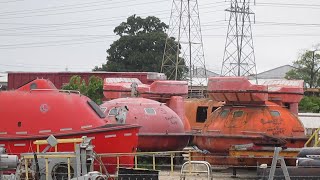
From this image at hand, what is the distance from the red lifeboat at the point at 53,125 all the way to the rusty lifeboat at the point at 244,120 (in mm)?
5688

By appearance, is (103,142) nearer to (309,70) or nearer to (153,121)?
(153,121)

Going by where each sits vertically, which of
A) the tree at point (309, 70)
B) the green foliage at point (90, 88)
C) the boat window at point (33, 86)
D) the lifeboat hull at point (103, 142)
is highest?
the tree at point (309, 70)

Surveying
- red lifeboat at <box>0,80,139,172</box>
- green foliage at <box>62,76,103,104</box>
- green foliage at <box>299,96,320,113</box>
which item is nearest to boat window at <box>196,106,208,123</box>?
green foliage at <box>62,76,103,104</box>

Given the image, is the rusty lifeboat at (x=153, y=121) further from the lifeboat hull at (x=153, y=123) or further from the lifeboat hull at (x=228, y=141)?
the lifeboat hull at (x=228, y=141)

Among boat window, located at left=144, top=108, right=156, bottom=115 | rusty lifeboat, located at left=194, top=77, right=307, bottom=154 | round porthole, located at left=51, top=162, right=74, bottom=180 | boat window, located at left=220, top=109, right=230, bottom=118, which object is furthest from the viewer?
boat window, located at left=144, top=108, right=156, bottom=115

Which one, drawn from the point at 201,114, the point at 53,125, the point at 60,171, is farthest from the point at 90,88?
the point at 60,171

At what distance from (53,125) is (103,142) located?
1269 mm

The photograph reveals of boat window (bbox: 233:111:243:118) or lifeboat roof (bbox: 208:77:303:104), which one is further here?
boat window (bbox: 233:111:243:118)

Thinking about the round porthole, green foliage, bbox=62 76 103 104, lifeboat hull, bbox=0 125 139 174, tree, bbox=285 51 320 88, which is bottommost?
the round porthole

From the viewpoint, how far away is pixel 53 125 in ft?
57.6

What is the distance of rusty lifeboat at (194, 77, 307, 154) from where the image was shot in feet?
74.6

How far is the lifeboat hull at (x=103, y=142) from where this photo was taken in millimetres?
17203

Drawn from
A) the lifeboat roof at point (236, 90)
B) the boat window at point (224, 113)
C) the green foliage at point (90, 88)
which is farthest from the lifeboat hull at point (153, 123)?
the green foliage at point (90, 88)

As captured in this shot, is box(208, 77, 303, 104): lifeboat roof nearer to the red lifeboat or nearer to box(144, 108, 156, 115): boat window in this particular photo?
box(144, 108, 156, 115): boat window
